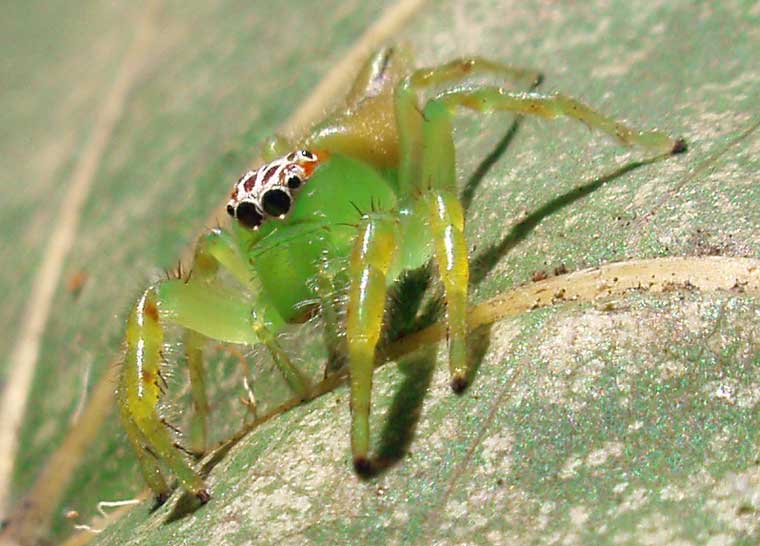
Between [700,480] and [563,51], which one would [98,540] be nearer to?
[700,480]

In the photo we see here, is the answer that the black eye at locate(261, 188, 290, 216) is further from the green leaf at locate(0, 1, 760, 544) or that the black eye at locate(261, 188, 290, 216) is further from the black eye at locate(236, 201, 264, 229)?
the green leaf at locate(0, 1, 760, 544)

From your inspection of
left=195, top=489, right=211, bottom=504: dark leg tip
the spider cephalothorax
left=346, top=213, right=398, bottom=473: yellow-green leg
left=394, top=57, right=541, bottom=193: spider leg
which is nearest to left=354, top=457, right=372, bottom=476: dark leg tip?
left=346, top=213, right=398, bottom=473: yellow-green leg

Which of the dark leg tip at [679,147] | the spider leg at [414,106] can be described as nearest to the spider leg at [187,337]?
the spider leg at [414,106]

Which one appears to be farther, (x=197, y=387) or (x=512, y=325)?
(x=197, y=387)

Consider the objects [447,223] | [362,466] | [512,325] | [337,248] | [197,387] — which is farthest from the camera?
[197,387]

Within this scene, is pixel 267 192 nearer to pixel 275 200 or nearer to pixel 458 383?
pixel 275 200

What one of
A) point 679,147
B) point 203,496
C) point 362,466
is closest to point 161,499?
point 203,496
